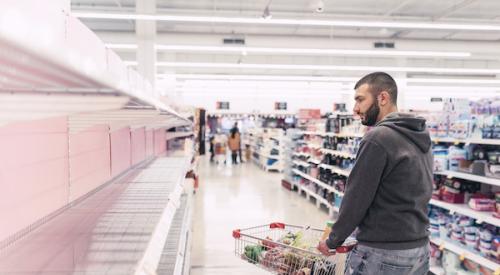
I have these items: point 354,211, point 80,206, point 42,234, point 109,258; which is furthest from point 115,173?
point 354,211

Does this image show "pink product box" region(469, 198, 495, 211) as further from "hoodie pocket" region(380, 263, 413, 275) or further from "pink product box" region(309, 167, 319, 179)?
"pink product box" region(309, 167, 319, 179)

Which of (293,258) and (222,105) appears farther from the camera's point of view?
(222,105)

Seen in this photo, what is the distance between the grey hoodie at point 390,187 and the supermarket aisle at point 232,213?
2987 millimetres

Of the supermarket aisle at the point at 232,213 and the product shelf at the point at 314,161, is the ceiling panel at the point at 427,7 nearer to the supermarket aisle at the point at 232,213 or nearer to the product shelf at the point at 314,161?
the product shelf at the point at 314,161

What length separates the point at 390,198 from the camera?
1966 mm

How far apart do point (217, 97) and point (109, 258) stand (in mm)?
21107

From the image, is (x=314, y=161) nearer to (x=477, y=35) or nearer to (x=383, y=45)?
(x=383, y=45)

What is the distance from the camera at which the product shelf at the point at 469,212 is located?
368cm

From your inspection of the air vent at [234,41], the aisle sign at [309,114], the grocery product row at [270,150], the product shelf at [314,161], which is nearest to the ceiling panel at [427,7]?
the aisle sign at [309,114]

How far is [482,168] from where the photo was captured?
396 cm

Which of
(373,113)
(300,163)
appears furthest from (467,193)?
(300,163)

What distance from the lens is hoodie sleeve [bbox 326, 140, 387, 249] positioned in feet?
6.31

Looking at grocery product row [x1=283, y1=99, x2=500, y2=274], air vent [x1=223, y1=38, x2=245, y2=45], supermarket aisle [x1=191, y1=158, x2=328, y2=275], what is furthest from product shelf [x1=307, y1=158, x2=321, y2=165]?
grocery product row [x1=283, y1=99, x2=500, y2=274]

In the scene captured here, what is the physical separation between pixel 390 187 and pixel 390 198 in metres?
0.05
